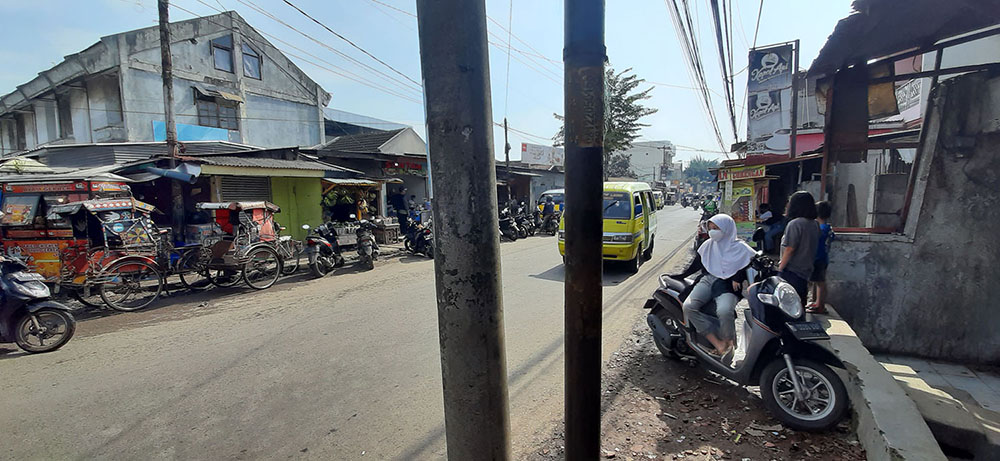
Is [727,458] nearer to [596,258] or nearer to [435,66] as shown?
[596,258]

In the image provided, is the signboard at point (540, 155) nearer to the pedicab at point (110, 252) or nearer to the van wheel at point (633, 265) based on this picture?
the van wheel at point (633, 265)

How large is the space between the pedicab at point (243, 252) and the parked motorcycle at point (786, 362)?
7.61 meters

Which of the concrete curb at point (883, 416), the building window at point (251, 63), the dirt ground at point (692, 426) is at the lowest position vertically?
the dirt ground at point (692, 426)

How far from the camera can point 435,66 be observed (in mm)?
1524

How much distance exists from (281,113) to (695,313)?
20.4m

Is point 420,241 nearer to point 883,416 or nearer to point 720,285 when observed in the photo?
point 720,285

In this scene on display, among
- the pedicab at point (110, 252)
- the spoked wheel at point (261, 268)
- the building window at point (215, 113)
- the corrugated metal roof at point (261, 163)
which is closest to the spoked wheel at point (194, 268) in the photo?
the pedicab at point (110, 252)

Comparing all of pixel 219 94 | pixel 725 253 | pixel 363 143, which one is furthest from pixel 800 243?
pixel 219 94

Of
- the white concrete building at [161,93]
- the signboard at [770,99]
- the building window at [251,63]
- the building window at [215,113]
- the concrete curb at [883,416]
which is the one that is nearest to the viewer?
the concrete curb at [883,416]

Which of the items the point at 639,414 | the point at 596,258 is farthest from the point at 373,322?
the point at 596,258

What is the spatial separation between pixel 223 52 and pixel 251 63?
3.86 ft

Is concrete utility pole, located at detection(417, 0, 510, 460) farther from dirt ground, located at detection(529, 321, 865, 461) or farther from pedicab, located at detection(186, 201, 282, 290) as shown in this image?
pedicab, located at detection(186, 201, 282, 290)

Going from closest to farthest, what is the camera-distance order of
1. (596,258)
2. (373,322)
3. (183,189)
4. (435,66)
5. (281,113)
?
(435,66) < (596,258) < (373,322) < (183,189) < (281,113)

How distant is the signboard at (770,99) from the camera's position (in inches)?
392
